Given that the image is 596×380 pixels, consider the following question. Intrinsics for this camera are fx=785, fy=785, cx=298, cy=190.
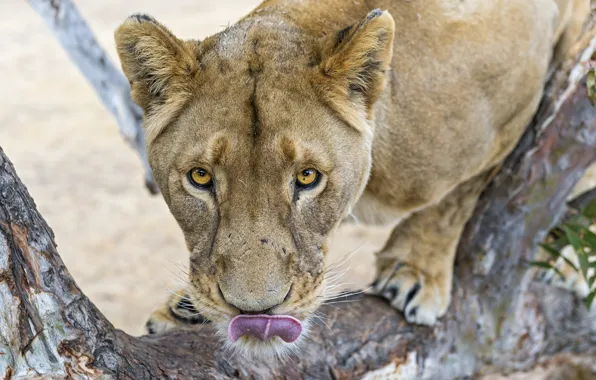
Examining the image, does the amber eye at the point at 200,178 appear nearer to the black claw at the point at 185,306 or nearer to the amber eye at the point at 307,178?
the amber eye at the point at 307,178

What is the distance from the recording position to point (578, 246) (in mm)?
3213

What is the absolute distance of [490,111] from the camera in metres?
3.07

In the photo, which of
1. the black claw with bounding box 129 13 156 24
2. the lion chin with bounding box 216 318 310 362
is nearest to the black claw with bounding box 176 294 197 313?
the lion chin with bounding box 216 318 310 362

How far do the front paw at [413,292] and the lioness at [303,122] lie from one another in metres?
0.40

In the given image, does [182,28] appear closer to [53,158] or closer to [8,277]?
[53,158]

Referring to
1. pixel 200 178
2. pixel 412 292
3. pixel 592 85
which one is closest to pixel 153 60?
pixel 200 178

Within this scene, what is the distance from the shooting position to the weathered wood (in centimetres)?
404

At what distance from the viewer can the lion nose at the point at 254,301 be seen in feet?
7.06

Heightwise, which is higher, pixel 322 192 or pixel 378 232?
pixel 322 192

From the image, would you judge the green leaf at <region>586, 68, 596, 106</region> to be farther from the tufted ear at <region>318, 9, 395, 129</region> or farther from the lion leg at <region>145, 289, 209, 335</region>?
the lion leg at <region>145, 289, 209, 335</region>

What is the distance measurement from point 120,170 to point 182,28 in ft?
18.1

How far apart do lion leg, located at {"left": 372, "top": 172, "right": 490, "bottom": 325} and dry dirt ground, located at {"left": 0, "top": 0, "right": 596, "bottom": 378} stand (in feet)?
0.75

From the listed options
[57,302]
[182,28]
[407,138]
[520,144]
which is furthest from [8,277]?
[182,28]

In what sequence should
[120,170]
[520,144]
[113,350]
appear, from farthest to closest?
1. [120,170]
2. [520,144]
3. [113,350]
